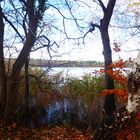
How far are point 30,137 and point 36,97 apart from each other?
4.07 metres

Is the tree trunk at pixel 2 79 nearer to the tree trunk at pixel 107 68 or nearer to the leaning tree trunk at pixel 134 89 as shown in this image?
the tree trunk at pixel 107 68

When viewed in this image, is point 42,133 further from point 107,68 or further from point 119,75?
point 107,68

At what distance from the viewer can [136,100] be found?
570cm

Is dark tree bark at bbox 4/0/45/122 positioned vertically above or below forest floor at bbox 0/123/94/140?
above

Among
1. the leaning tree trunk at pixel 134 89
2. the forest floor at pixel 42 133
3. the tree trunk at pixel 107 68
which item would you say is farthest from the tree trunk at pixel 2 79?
the leaning tree trunk at pixel 134 89

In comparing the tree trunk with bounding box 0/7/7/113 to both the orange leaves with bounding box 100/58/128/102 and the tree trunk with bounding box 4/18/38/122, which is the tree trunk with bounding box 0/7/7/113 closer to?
the tree trunk with bounding box 4/18/38/122

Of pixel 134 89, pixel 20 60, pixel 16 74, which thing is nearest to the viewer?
pixel 134 89

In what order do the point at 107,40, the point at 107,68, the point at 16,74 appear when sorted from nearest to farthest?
the point at 16,74, the point at 107,68, the point at 107,40

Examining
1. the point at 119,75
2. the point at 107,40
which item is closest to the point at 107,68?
the point at 107,40

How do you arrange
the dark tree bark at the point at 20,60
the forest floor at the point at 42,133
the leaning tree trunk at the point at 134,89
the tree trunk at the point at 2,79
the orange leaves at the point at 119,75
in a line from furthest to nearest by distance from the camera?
1. the tree trunk at the point at 2,79
2. the dark tree bark at the point at 20,60
3. the orange leaves at the point at 119,75
4. the forest floor at the point at 42,133
5. the leaning tree trunk at the point at 134,89

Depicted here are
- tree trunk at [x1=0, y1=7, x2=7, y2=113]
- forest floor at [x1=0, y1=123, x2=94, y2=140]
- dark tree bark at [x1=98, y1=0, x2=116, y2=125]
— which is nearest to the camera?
forest floor at [x1=0, y1=123, x2=94, y2=140]

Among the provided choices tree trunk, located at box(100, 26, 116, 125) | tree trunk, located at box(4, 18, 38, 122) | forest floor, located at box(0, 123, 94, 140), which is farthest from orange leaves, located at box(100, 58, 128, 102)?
tree trunk, located at box(4, 18, 38, 122)

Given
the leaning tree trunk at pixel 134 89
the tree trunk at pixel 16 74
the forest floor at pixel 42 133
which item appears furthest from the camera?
the tree trunk at pixel 16 74

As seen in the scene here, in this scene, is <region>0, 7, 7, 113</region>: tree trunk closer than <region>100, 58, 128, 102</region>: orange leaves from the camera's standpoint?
No
